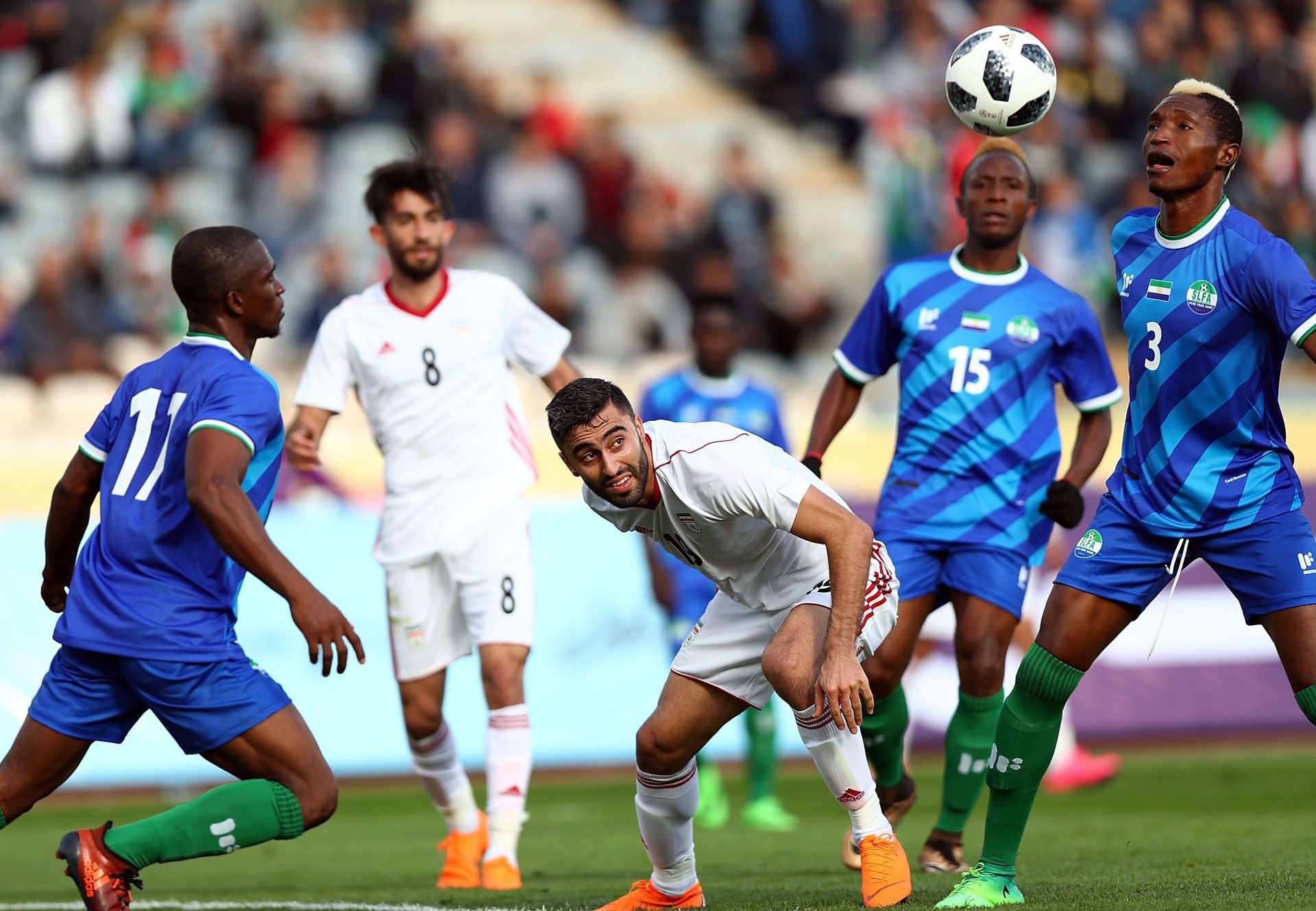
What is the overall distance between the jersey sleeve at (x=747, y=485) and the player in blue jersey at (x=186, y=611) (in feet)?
3.89

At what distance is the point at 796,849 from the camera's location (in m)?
8.51

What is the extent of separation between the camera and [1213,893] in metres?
5.85

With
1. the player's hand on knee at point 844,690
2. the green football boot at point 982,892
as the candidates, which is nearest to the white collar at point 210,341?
the player's hand on knee at point 844,690

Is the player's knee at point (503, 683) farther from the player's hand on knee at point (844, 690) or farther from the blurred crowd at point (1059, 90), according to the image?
the blurred crowd at point (1059, 90)

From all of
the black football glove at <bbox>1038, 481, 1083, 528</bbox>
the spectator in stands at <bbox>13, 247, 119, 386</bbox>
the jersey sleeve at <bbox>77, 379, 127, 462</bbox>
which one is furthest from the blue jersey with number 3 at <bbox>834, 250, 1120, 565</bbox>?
the spectator in stands at <bbox>13, 247, 119, 386</bbox>

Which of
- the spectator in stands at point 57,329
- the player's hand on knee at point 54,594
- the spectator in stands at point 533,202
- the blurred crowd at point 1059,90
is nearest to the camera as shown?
the player's hand on knee at point 54,594

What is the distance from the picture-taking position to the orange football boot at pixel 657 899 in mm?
6160

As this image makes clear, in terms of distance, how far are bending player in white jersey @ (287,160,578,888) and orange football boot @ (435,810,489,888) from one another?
1cm

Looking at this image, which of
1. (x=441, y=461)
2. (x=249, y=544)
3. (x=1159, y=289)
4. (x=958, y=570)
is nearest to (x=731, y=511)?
(x=249, y=544)

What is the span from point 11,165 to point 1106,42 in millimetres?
11425

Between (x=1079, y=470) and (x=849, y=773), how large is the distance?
214 centimetres

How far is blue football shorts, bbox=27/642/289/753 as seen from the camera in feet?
17.9

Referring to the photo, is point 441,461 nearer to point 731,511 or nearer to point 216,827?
point 731,511

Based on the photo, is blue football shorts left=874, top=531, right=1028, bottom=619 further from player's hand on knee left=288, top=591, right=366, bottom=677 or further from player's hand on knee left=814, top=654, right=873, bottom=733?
player's hand on knee left=288, top=591, right=366, bottom=677
